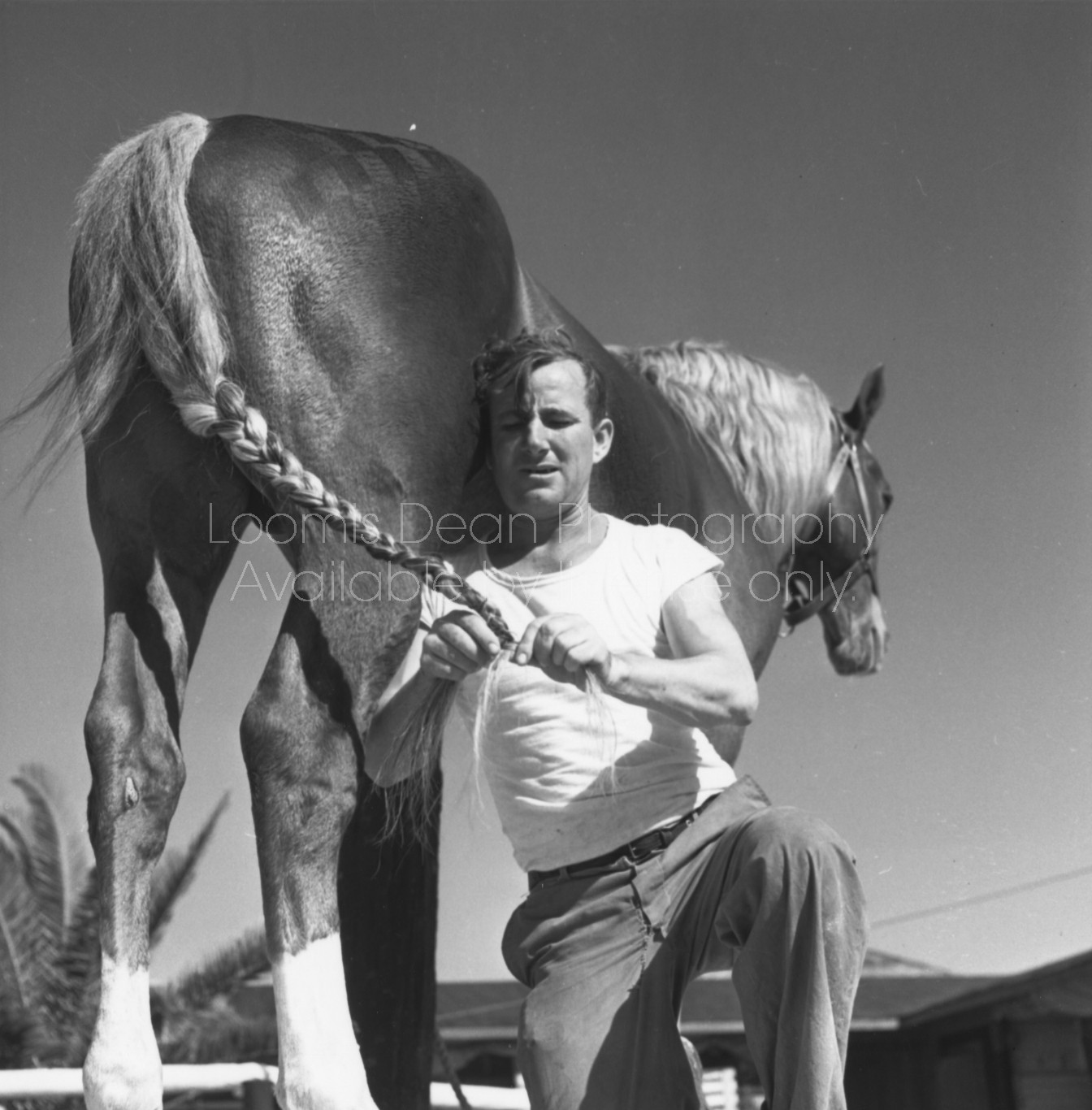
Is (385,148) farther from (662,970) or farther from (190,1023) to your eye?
(190,1023)

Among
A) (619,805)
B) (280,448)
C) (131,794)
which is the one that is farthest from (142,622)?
(619,805)

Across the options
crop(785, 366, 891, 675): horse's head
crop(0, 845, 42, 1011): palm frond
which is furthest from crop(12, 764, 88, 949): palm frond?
crop(785, 366, 891, 675): horse's head

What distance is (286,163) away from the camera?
7.48 ft

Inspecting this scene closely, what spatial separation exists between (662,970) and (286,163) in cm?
144

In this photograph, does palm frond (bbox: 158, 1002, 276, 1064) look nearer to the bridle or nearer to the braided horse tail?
the bridle

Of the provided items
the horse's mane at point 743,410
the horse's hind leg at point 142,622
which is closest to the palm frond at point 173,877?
the horse's mane at point 743,410

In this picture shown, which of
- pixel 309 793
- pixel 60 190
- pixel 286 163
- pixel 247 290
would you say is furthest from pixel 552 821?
pixel 60 190

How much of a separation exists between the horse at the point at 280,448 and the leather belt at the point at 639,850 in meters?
0.37

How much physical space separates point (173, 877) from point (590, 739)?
8.67 meters

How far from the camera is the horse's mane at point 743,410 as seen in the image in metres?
3.82

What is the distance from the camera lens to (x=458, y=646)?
1796 mm

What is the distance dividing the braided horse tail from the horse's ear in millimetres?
2784

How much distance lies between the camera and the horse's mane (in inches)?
150

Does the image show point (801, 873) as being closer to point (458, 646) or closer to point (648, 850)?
point (648, 850)
